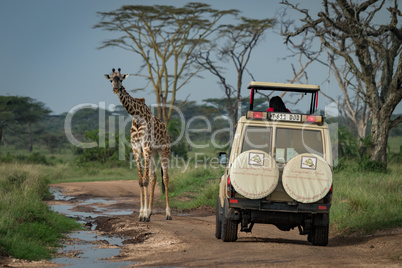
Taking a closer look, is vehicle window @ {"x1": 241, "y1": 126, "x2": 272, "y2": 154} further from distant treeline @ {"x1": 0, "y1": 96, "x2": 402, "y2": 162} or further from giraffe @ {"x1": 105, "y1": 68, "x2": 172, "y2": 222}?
distant treeline @ {"x1": 0, "y1": 96, "x2": 402, "y2": 162}

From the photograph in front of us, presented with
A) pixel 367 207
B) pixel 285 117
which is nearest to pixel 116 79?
pixel 285 117

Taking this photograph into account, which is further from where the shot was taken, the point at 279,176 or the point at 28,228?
the point at 28,228

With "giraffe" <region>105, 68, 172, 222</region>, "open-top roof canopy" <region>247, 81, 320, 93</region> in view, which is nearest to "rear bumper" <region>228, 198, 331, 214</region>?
"open-top roof canopy" <region>247, 81, 320, 93</region>

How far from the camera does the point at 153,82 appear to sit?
109ft

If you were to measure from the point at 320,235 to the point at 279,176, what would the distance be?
121 cm

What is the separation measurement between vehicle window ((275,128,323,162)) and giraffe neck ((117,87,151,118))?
15.6ft

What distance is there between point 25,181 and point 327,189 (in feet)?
35.2

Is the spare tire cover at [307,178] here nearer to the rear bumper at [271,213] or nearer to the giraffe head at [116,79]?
the rear bumper at [271,213]

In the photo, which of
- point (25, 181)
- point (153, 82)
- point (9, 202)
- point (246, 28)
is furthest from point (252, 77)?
point (9, 202)

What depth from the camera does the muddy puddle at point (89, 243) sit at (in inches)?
296

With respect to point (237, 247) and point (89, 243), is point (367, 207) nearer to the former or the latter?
point (237, 247)

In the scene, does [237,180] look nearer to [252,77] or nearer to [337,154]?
[337,154]

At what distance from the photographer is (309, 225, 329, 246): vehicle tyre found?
835 cm

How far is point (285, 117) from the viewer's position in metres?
8.43
